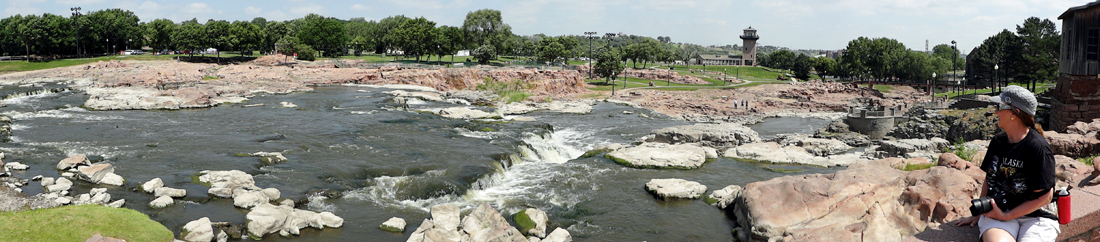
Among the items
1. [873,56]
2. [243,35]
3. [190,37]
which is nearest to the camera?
[190,37]

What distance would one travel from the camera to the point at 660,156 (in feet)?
93.3

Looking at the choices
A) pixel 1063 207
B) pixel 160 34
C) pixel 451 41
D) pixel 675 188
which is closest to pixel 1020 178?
pixel 1063 207

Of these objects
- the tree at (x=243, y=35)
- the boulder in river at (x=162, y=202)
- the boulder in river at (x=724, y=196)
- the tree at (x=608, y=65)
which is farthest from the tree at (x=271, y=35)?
the boulder in river at (x=724, y=196)

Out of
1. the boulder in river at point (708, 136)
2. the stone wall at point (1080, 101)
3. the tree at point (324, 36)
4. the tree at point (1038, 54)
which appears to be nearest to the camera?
the stone wall at point (1080, 101)

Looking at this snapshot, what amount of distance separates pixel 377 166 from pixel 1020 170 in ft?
73.4

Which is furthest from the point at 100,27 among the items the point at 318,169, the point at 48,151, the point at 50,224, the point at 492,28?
the point at 50,224

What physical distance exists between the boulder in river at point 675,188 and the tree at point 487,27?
93047 millimetres

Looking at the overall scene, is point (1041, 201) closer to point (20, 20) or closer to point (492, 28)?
point (492, 28)

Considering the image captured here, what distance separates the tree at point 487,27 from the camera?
4508 inches

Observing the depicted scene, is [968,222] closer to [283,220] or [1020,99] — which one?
[1020,99]

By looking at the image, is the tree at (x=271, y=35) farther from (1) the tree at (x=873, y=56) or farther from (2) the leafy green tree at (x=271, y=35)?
(1) the tree at (x=873, y=56)

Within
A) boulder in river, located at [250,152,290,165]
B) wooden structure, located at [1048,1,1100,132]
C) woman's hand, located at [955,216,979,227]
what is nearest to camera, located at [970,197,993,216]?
woman's hand, located at [955,216,979,227]

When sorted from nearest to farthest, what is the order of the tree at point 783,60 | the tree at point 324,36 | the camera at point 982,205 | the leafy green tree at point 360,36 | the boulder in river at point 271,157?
1. the camera at point 982,205
2. the boulder in river at point 271,157
3. the tree at point 324,36
4. the leafy green tree at point 360,36
5. the tree at point 783,60


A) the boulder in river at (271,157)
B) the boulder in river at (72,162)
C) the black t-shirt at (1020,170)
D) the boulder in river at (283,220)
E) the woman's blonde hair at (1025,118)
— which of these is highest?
the woman's blonde hair at (1025,118)
